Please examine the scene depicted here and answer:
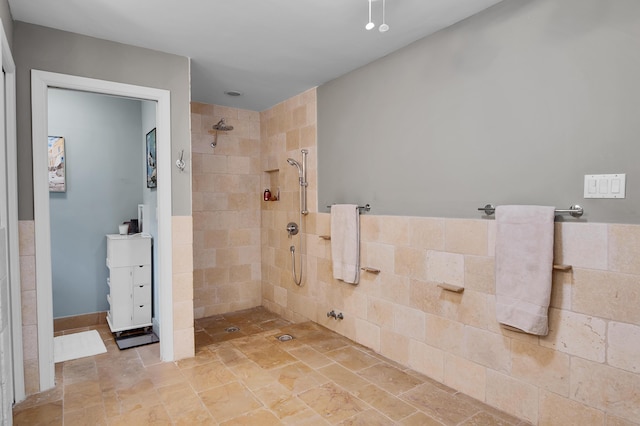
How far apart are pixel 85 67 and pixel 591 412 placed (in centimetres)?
378

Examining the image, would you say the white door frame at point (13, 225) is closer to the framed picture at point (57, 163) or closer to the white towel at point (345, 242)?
the framed picture at point (57, 163)

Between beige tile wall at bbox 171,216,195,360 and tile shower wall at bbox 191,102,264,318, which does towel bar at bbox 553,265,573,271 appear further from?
tile shower wall at bbox 191,102,264,318

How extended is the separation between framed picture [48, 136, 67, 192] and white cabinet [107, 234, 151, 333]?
0.81 m

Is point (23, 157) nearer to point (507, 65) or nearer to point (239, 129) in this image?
point (239, 129)

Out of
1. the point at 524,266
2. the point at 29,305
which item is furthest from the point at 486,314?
the point at 29,305

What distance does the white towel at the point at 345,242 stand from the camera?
10.4 feet

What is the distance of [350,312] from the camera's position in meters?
3.31

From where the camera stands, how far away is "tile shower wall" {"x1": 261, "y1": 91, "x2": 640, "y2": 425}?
171 centimetres

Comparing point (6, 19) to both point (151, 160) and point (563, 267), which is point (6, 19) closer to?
point (151, 160)

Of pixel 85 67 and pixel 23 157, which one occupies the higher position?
pixel 85 67

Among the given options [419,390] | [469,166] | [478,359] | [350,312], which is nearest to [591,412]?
[478,359]

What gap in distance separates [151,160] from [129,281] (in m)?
1.25


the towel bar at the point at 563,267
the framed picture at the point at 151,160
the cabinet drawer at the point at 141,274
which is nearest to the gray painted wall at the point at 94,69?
the framed picture at the point at 151,160

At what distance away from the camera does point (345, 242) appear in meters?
3.24
